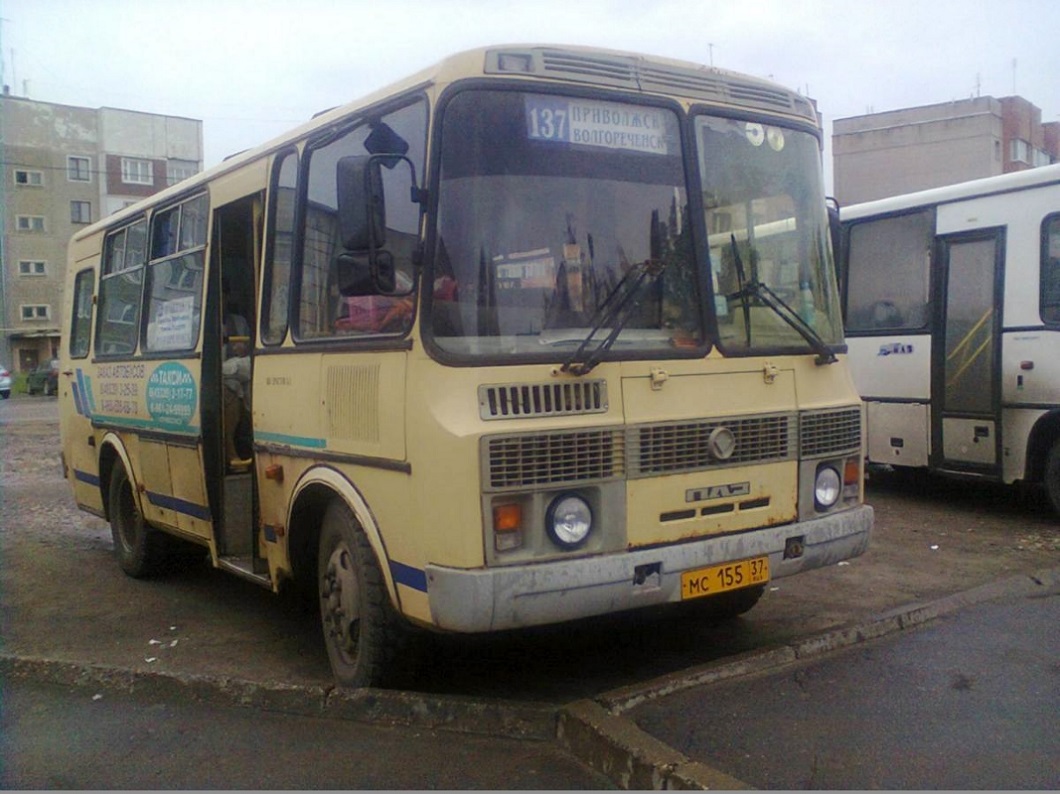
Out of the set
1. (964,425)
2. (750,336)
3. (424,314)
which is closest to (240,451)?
(424,314)

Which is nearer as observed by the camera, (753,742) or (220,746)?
(753,742)

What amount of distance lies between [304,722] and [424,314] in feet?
6.70

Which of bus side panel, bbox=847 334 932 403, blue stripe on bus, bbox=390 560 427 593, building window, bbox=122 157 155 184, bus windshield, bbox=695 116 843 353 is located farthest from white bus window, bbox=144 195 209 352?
building window, bbox=122 157 155 184

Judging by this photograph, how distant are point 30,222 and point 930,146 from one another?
159ft

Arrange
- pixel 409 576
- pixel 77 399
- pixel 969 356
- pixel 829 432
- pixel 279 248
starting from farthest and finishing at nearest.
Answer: pixel 969 356 < pixel 77 399 < pixel 279 248 < pixel 829 432 < pixel 409 576

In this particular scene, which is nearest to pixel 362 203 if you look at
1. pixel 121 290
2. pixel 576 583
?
pixel 576 583

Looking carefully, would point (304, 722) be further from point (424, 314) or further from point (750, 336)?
point (750, 336)

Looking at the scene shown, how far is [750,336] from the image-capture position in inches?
204

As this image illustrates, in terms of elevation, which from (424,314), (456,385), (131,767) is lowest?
(131,767)

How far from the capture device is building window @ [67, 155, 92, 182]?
57.4m

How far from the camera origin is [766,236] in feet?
17.4

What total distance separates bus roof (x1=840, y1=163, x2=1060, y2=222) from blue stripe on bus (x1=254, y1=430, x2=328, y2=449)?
21.5ft

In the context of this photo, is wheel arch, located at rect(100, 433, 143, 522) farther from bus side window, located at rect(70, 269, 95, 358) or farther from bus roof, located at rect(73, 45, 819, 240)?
bus roof, located at rect(73, 45, 819, 240)

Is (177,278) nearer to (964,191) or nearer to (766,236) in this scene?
(766,236)
